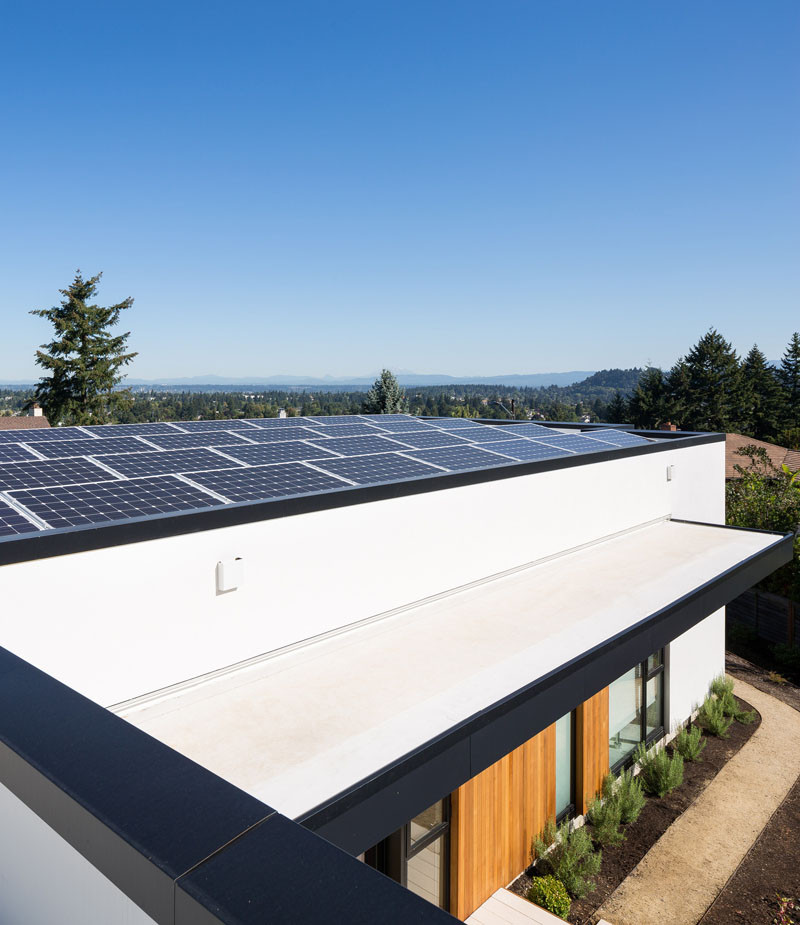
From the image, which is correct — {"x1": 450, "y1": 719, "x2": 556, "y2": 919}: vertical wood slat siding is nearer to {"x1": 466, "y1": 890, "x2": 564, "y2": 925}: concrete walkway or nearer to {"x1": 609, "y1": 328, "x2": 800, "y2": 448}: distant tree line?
{"x1": 466, "y1": 890, "x2": 564, "y2": 925}: concrete walkway

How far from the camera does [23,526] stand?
21.1ft

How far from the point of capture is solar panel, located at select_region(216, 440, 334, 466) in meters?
10.6

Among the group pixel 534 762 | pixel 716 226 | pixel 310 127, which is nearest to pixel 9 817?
pixel 534 762

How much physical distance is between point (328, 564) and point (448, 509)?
2.49m

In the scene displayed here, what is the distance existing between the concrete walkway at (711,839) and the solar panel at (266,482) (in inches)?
305

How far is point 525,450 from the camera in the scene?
13.3 metres

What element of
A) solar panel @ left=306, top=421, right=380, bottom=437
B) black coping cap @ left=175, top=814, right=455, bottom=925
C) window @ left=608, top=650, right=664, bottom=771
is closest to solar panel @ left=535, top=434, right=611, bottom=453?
solar panel @ left=306, top=421, right=380, bottom=437

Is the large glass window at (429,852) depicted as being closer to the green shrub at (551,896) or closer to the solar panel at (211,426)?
the green shrub at (551,896)

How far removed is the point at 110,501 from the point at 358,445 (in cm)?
590

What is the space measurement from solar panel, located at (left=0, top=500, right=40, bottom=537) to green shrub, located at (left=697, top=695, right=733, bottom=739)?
1506 cm

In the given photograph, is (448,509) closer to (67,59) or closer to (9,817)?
(9,817)

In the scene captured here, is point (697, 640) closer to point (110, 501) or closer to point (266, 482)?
point (266, 482)

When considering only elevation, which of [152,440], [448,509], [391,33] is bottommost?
[448,509]

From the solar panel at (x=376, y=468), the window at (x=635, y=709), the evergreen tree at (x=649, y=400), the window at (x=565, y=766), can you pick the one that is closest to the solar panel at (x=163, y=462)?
the solar panel at (x=376, y=468)
